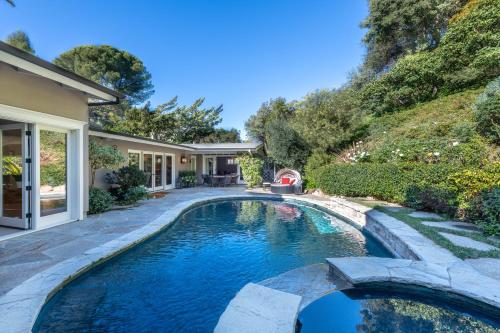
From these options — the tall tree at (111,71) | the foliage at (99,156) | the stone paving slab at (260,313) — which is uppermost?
the tall tree at (111,71)

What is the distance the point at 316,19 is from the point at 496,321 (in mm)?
15294

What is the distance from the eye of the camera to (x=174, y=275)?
4.46m

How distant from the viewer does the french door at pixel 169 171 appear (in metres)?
16.5

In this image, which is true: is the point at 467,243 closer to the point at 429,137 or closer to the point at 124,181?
the point at 429,137

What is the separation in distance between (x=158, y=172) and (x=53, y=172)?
876 centimetres

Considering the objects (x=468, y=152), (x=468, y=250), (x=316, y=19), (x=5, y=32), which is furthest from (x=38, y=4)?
(x=468, y=152)

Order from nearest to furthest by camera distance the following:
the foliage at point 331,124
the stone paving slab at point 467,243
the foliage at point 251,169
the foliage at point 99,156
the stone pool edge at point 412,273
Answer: the stone pool edge at point 412,273, the stone paving slab at point 467,243, the foliage at point 99,156, the foliage at point 331,124, the foliage at point 251,169

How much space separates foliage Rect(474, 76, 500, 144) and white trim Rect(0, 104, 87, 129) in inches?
553

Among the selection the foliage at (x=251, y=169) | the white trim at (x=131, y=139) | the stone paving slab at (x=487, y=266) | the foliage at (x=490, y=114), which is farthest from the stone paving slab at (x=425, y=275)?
the foliage at (x=251, y=169)

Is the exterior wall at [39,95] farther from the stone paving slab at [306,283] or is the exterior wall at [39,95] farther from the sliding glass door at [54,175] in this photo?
the stone paving slab at [306,283]

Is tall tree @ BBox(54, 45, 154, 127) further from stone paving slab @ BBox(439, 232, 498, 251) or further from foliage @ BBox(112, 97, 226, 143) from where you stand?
stone paving slab @ BBox(439, 232, 498, 251)

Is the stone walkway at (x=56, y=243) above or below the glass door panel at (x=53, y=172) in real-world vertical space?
below

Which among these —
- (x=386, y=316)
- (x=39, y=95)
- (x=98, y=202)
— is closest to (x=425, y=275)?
(x=386, y=316)

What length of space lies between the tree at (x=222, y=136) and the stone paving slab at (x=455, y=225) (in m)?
28.4
